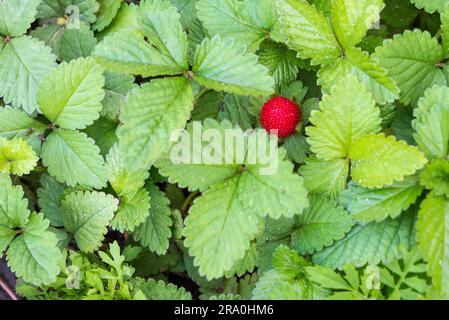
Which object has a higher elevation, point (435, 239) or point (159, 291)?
point (435, 239)

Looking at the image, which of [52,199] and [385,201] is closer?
[385,201]

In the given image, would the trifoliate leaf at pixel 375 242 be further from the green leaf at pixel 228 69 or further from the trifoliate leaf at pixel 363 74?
the green leaf at pixel 228 69

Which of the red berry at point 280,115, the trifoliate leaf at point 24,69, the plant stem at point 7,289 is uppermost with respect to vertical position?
the trifoliate leaf at point 24,69

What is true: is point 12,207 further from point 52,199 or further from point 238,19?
point 238,19

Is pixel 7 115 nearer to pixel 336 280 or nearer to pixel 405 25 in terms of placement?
pixel 336 280

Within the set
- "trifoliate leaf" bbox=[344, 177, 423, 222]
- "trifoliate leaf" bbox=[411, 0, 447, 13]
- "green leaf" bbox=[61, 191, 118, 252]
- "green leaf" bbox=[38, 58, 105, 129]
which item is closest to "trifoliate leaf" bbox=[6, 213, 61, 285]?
"green leaf" bbox=[61, 191, 118, 252]

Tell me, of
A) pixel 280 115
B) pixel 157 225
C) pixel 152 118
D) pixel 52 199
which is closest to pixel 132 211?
pixel 157 225

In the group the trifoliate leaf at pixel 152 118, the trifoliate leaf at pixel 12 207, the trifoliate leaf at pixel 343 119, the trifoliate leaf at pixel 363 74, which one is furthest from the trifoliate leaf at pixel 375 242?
the trifoliate leaf at pixel 12 207
